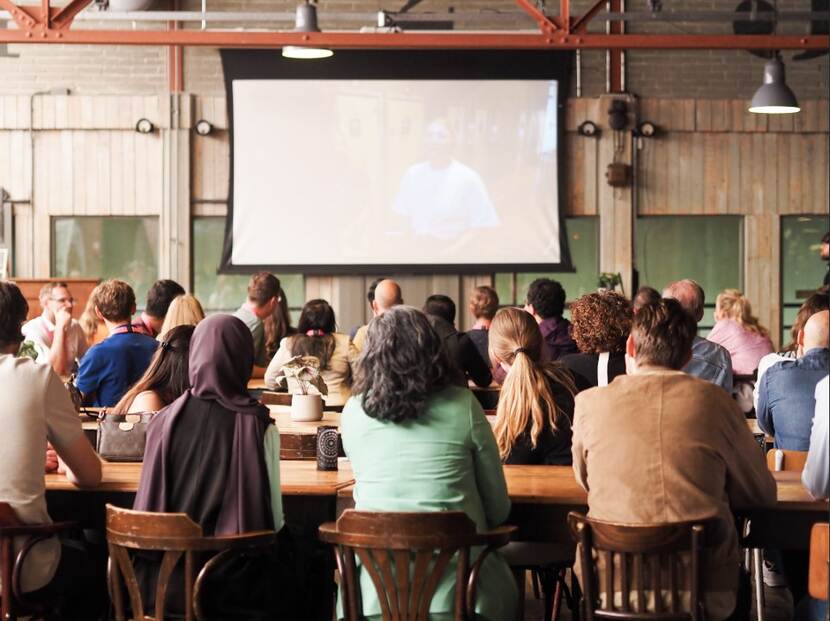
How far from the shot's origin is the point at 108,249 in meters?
12.5

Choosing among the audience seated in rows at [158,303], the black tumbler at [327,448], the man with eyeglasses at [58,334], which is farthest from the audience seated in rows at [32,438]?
the man with eyeglasses at [58,334]

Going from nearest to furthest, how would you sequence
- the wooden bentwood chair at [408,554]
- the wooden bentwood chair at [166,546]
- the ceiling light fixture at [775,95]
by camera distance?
1. the wooden bentwood chair at [408,554]
2. the wooden bentwood chair at [166,546]
3. the ceiling light fixture at [775,95]

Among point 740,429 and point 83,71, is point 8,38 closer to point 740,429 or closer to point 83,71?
point 83,71

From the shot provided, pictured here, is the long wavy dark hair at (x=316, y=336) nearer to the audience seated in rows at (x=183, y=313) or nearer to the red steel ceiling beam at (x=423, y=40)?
the audience seated in rows at (x=183, y=313)

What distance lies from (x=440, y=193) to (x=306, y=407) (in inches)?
296

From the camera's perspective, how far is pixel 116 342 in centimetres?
600

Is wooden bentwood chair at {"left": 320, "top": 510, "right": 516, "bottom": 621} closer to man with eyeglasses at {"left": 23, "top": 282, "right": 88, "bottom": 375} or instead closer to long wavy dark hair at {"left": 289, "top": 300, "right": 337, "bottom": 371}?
long wavy dark hair at {"left": 289, "top": 300, "right": 337, "bottom": 371}

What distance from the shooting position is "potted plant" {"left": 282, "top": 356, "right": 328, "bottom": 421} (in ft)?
16.4

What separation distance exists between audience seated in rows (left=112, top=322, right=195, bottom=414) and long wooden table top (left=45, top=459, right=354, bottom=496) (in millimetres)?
358

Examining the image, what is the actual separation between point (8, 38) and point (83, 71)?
2.77 meters

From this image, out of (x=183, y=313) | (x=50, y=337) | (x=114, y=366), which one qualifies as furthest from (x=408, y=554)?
(x=50, y=337)

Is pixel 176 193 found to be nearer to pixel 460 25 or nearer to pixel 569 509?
pixel 460 25

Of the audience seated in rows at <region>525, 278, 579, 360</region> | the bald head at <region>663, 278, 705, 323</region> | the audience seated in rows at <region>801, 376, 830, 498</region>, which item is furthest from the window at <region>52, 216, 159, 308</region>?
the audience seated in rows at <region>801, 376, 830, 498</region>

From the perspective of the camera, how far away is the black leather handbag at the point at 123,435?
434 cm
